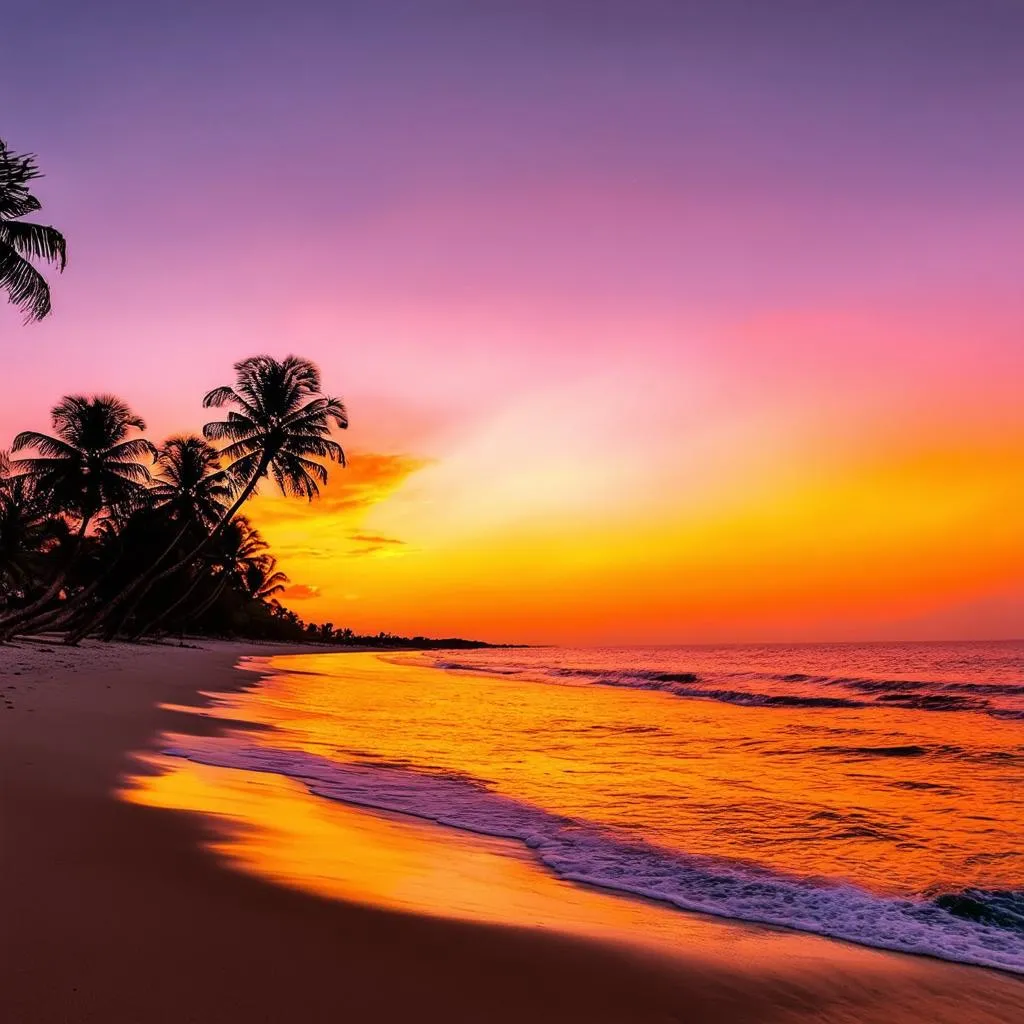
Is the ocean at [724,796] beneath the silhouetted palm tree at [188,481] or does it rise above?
beneath

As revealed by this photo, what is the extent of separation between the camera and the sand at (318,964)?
122 inches

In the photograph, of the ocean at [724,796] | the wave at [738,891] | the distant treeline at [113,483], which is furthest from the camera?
the distant treeline at [113,483]

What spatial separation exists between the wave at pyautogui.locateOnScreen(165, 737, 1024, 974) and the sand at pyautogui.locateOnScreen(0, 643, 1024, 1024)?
0.39 m

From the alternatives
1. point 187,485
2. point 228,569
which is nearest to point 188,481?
point 187,485

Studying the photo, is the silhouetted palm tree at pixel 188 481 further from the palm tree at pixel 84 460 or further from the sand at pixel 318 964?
the sand at pixel 318 964

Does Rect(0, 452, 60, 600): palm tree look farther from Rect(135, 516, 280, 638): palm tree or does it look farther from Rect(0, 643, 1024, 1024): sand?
Rect(0, 643, 1024, 1024): sand

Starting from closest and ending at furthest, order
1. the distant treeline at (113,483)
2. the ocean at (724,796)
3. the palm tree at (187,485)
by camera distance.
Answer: the ocean at (724,796) → the distant treeline at (113,483) → the palm tree at (187,485)

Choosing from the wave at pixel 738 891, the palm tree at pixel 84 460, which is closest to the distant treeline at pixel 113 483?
the palm tree at pixel 84 460

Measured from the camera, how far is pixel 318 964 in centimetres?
356

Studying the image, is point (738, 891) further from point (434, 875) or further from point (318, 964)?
point (318, 964)

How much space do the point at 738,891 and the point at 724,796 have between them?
3.84 meters

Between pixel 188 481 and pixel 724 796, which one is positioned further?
pixel 188 481

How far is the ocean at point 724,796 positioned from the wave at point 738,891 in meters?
0.02

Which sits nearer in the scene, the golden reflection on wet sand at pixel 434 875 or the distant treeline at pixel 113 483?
the golden reflection on wet sand at pixel 434 875
